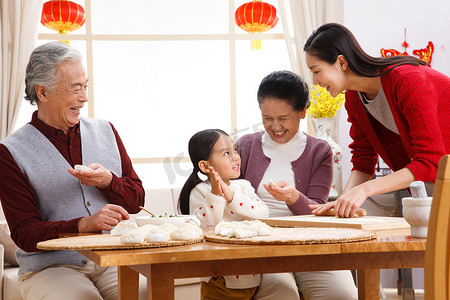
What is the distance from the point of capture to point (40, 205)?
6.55 feet

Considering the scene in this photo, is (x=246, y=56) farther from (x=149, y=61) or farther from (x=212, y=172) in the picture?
(x=212, y=172)

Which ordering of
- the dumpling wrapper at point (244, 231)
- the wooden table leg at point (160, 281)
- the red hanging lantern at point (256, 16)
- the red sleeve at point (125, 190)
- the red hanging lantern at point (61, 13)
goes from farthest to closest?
the red hanging lantern at point (256, 16) → the red hanging lantern at point (61, 13) → the red sleeve at point (125, 190) → the dumpling wrapper at point (244, 231) → the wooden table leg at point (160, 281)

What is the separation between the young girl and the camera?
1.92m

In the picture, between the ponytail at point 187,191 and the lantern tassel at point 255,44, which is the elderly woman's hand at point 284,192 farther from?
the lantern tassel at point 255,44

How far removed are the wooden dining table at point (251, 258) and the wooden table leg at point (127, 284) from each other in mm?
335

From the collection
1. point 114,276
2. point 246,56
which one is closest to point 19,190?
point 114,276

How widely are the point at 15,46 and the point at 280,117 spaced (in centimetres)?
341

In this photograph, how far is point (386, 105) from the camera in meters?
1.98

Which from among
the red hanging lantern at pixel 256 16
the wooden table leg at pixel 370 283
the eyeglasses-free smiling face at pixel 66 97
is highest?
the red hanging lantern at pixel 256 16

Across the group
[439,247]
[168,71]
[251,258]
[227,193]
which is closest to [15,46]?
[168,71]

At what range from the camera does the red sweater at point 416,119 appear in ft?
5.70

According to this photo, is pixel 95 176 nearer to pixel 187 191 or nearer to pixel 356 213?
pixel 187 191

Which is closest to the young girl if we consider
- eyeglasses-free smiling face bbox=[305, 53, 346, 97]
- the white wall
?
eyeglasses-free smiling face bbox=[305, 53, 346, 97]

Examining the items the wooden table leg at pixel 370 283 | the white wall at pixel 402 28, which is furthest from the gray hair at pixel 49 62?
the white wall at pixel 402 28
